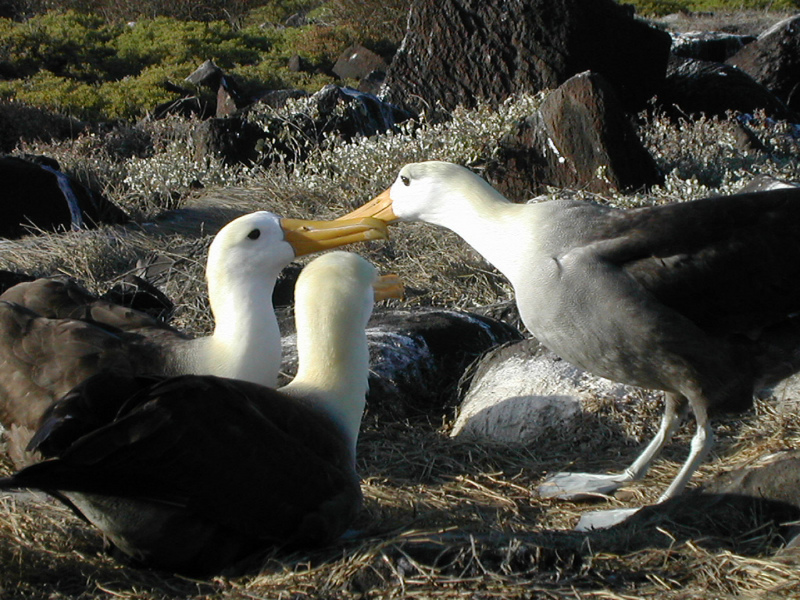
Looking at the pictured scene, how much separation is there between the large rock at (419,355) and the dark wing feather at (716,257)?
1.47 m

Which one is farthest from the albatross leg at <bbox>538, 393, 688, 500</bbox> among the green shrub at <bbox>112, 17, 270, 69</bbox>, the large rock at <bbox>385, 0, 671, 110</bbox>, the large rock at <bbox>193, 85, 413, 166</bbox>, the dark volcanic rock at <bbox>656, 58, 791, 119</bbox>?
the green shrub at <bbox>112, 17, 270, 69</bbox>

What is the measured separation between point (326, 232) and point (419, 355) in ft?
3.41

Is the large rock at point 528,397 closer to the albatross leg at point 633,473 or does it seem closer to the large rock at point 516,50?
the albatross leg at point 633,473

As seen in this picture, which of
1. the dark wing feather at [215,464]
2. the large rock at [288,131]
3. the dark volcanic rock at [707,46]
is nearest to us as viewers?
the dark wing feather at [215,464]

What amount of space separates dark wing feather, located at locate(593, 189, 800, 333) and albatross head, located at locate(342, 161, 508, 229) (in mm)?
531

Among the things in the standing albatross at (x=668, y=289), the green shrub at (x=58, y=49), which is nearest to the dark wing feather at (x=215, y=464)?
the standing albatross at (x=668, y=289)

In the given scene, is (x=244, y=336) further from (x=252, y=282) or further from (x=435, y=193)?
(x=435, y=193)

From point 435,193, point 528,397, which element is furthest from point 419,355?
point 435,193

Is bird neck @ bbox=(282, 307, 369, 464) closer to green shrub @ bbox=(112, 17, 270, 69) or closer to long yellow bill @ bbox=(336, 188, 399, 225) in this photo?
long yellow bill @ bbox=(336, 188, 399, 225)

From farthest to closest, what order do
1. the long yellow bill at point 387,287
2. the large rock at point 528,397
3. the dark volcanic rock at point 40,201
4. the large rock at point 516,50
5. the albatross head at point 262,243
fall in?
the large rock at point 516,50 < the dark volcanic rock at point 40,201 < the large rock at point 528,397 < the albatross head at point 262,243 < the long yellow bill at point 387,287

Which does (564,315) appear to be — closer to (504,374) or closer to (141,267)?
(504,374)

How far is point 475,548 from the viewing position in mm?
2574

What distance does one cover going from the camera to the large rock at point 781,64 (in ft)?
53.7

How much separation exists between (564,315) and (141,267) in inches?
138
